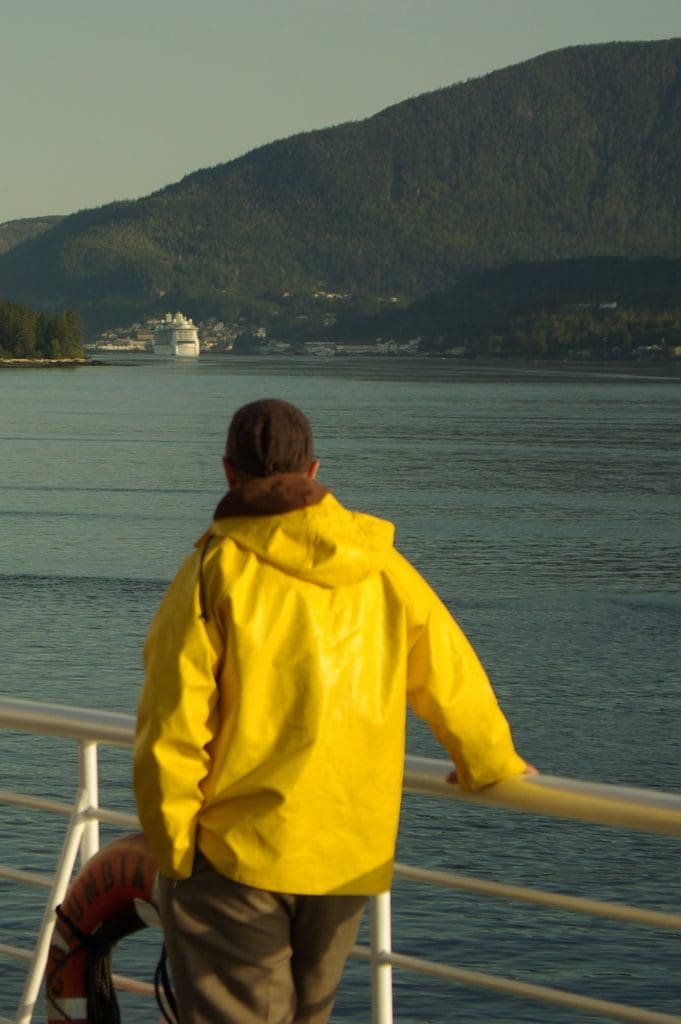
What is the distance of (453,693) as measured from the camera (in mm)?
2309

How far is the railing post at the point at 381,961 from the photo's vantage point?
2.45m

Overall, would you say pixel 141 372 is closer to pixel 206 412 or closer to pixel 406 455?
pixel 206 412

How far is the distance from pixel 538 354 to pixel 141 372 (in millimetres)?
46822

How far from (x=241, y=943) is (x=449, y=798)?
1.25ft

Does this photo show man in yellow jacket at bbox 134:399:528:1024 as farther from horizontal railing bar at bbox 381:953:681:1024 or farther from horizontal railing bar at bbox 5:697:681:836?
horizontal railing bar at bbox 381:953:681:1024

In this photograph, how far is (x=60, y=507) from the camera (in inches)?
1451

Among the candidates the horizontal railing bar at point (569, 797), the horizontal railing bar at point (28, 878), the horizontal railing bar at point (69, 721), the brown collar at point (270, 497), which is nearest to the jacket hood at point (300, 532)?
the brown collar at point (270, 497)

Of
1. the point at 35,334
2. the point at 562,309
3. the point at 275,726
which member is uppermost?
the point at 275,726

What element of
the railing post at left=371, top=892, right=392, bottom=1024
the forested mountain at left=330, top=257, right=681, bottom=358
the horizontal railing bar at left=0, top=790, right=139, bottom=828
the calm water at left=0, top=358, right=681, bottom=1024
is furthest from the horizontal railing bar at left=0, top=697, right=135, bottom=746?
the forested mountain at left=330, top=257, right=681, bottom=358

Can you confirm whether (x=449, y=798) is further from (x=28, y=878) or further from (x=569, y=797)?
(x=28, y=878)

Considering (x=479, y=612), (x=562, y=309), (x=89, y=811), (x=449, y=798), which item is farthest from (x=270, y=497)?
(x=562, y=309)

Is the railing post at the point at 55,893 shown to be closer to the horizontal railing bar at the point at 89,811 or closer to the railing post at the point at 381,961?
the horizontal railing bar at the point at 89,811

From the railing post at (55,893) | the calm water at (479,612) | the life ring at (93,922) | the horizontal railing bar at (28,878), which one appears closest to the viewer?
the life ring at (93,922)

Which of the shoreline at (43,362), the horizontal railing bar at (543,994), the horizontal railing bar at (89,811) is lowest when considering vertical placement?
the shoreline at (43,362)
